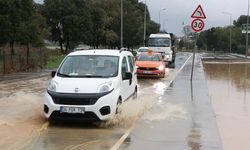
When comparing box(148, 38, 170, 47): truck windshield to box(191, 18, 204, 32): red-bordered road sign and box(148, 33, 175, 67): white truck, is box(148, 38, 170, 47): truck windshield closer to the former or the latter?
box(148, 33, 175, 67): white truck

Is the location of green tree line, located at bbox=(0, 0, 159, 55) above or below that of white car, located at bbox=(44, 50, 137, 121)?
above

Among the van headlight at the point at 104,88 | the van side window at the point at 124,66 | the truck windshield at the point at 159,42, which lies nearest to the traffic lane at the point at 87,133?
the van headlight at the point at 104,88

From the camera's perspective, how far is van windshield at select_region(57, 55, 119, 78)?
1191 centimetres

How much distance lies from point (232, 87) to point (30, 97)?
8759mm

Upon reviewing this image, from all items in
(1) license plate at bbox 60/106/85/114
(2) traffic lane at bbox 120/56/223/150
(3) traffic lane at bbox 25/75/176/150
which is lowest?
(2) traffic lane at bbox 120/56/223/150

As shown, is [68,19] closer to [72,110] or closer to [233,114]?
[233,114]

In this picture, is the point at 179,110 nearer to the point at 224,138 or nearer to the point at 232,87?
the point at 224,138

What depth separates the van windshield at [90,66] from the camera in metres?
11.9

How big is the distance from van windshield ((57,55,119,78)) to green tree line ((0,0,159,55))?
750 inches

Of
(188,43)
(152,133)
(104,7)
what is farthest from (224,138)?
(188,43)

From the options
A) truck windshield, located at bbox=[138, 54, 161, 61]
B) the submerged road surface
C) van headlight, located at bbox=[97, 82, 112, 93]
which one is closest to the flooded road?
the submerged road surface

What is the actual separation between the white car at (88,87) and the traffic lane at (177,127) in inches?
33.8

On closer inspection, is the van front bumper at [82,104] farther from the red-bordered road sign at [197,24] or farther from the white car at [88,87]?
the red-bordered road sign at [197,24]

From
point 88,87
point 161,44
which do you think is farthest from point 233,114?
point 161,44
